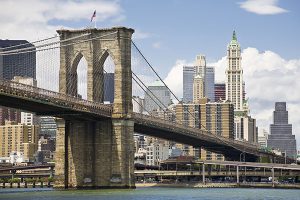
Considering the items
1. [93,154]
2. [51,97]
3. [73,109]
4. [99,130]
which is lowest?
[93,154]

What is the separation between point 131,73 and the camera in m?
112

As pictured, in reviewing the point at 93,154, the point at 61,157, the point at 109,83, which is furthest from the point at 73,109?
the point at 109,83

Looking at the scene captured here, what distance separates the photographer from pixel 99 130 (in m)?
111

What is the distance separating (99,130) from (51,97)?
50.8ft

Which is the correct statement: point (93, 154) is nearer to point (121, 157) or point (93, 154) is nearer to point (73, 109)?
point (121, 157)

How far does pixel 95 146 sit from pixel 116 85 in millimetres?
7762

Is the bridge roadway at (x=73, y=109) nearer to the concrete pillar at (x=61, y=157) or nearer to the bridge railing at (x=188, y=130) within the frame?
the bridge railing at (x=188, y=130)

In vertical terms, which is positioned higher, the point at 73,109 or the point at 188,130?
the point at 73,109

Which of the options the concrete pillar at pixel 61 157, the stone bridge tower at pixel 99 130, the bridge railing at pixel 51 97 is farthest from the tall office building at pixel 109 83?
the concrete pillar at pixel 61 157

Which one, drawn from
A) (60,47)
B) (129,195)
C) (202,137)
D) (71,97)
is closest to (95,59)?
(60,47)

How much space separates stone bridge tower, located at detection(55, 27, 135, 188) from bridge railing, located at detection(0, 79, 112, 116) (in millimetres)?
2457

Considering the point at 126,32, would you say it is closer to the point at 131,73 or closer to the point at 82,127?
the point at 131,73

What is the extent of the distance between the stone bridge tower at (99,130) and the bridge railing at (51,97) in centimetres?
246

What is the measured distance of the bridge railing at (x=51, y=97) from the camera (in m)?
89.2
